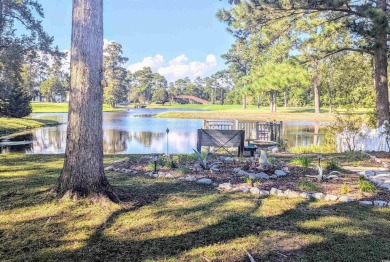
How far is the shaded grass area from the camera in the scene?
2.96 meters

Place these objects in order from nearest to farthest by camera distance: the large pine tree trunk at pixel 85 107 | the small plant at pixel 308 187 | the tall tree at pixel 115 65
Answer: the large pine tree trunk at pixel 85 107
the small plant at pixel 308 187
the tall tree at pixel 115 65

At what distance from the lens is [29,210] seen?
13.3 ft

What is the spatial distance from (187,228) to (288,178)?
308cm

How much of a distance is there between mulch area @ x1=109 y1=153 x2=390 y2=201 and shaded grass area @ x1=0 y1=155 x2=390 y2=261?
2.09 ft

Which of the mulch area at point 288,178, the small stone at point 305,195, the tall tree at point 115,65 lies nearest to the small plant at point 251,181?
the mulch area at point 288,178

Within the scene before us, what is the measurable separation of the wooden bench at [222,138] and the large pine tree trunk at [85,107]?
4333 millimetres

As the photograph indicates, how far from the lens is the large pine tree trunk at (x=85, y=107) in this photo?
418 cm

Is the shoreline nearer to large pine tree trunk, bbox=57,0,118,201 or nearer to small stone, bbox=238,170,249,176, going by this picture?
small stone, bbox=238,170,249,176

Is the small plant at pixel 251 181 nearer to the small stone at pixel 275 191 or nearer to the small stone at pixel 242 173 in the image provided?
the small stone at pixel 275 191

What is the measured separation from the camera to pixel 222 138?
8258 mm

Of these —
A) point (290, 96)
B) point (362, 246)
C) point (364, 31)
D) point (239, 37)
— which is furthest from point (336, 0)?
point (290, 96)

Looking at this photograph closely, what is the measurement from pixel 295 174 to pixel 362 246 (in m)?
3.29

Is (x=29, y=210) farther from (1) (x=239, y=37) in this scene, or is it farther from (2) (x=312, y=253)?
(1) (x=239, y=37)

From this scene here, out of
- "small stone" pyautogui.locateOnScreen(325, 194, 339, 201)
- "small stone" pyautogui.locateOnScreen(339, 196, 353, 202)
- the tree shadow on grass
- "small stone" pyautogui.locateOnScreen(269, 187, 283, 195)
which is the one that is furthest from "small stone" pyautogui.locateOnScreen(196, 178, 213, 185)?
"small stone" pyautogui.locateOnScreen(339, 196, 353, 202)
